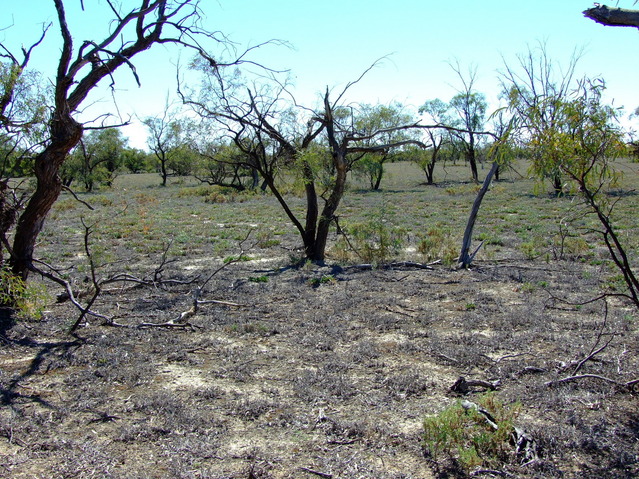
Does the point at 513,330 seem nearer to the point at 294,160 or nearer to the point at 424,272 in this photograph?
the point at 424,272

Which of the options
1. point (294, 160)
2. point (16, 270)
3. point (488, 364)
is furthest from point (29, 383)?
point (294, 160)

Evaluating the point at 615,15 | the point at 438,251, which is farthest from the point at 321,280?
the point at 615,15

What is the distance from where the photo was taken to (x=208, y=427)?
4836mm

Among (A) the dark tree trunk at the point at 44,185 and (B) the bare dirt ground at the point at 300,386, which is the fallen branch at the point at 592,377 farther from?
(A) the dark tree trunk at the point at 44,185

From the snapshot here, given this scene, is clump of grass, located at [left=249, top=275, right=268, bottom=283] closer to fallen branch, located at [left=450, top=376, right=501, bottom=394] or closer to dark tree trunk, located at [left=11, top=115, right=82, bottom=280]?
dark tree trunk, located at [left=11, top=115, right=82, bottom=280]

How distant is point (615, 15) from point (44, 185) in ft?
24.0

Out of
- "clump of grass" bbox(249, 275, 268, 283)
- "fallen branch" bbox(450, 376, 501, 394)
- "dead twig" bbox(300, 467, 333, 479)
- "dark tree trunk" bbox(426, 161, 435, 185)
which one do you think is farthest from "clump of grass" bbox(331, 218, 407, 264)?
"dark tree trunk" bbox(426, 161, 435, 185)

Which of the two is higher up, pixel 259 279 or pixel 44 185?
pixel 44 185

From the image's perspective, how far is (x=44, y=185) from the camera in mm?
7781

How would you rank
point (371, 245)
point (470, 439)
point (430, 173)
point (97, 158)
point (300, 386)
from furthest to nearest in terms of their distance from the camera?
point (430, 173), point (97, 158), point (371, 245), point (300, 386), point (470, 439)

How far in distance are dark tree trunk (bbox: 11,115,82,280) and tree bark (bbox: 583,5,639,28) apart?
6525 mm

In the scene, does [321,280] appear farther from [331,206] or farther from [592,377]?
[592,377]

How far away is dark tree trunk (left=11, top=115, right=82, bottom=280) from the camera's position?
24.5 ft

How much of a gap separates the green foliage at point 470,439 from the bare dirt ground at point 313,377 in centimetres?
11
